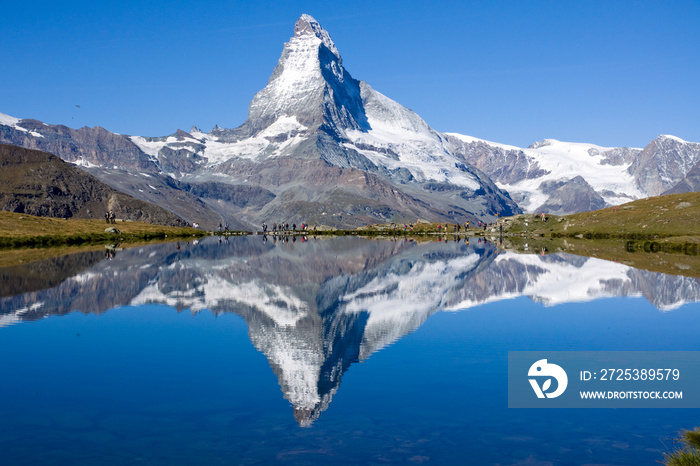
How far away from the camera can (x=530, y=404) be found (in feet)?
74.1

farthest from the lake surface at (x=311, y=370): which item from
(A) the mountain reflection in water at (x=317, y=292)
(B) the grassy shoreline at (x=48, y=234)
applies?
(B) the grassy shoreline at (x=48, y=234)

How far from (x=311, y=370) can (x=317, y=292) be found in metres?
27.9

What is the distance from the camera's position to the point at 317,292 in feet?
180

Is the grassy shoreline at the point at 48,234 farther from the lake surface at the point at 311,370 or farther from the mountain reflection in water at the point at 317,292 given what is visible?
the lake surface at the point at 311,370

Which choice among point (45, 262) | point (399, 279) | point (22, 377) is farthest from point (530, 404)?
point (45, 262)

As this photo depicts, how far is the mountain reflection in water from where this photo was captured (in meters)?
30.9

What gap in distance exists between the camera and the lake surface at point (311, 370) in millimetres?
18922

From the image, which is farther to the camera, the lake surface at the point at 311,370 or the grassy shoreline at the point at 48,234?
the grassy shoreline at the point at 48,234

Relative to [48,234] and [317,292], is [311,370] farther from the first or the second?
[48,234]

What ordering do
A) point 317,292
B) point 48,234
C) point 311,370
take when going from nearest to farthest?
point 311,370
point 317,292
point 48,234

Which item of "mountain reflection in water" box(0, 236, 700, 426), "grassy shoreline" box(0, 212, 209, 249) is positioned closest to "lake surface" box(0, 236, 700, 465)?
"mountain reflection in water" box(0, 236, 700, 426)

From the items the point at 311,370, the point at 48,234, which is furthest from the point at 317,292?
the point at 48,234

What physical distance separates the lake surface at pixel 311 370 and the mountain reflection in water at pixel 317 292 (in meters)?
0.24

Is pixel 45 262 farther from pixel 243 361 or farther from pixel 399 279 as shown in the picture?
pixel 243 361
